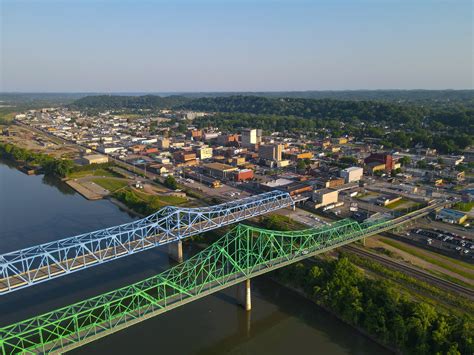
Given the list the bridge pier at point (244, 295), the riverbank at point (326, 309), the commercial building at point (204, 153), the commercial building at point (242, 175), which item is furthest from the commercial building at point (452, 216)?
the commercial building at point (204, 153)

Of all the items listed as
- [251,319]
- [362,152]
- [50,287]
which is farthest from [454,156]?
[50,287]

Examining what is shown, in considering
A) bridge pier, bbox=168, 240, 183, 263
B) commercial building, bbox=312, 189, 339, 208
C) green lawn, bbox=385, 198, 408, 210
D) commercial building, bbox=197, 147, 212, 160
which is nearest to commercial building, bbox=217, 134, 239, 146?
commercial building, bbox=197, 147, 212, 160

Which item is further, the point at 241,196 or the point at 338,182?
the point at 338,182

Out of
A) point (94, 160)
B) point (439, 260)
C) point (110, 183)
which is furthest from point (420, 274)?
point (94, 160)

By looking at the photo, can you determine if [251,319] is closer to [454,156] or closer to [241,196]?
[241,196]

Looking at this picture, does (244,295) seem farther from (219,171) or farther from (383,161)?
(383,161)

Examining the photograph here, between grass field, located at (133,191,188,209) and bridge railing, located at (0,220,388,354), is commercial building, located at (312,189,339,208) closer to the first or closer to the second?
bridge railing, located at (0,220,388,354)

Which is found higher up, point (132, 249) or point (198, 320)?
point (132, 249)
